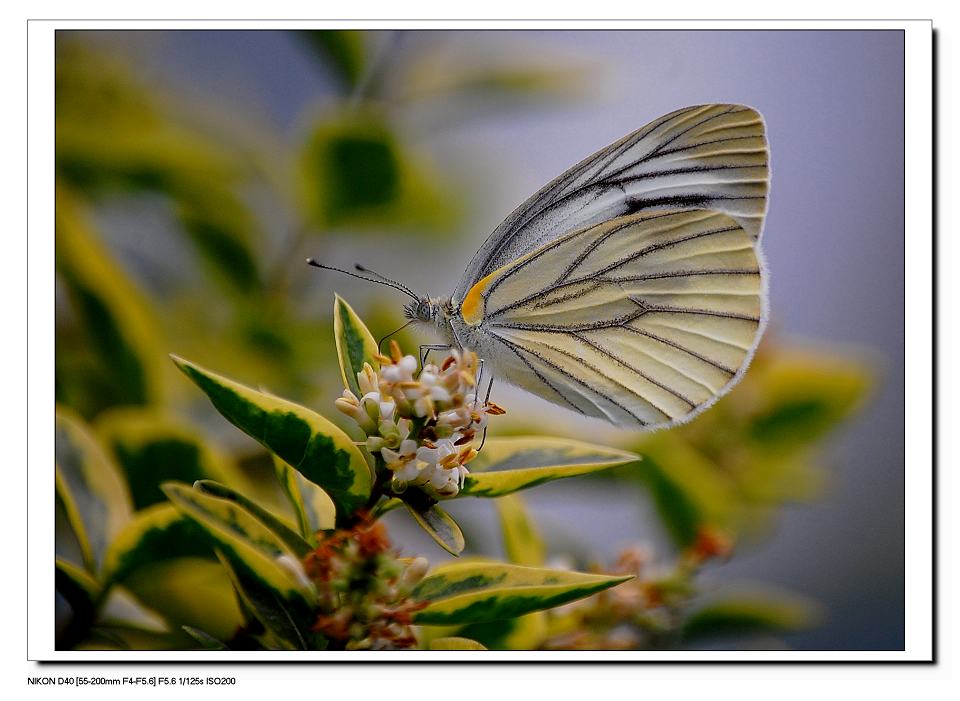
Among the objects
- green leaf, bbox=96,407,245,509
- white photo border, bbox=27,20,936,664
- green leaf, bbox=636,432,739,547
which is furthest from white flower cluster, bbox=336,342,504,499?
green leaf, bbox=636,432,739,547

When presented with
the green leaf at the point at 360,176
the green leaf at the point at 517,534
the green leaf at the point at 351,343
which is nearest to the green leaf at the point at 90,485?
the green leaf at the point at 351,343

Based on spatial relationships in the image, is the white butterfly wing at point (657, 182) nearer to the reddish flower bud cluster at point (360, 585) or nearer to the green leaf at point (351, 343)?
the green leaf at point (351, 343)

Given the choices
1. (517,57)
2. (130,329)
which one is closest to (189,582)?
(130,329)

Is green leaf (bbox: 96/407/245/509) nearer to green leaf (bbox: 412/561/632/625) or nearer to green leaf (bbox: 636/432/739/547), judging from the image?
green leaf (bbox: 412/561/632/625)

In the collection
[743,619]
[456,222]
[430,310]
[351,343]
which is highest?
[456,222]

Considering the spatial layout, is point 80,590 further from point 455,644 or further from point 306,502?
point 455,644

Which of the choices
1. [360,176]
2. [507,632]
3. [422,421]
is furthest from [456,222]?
[422,421]
